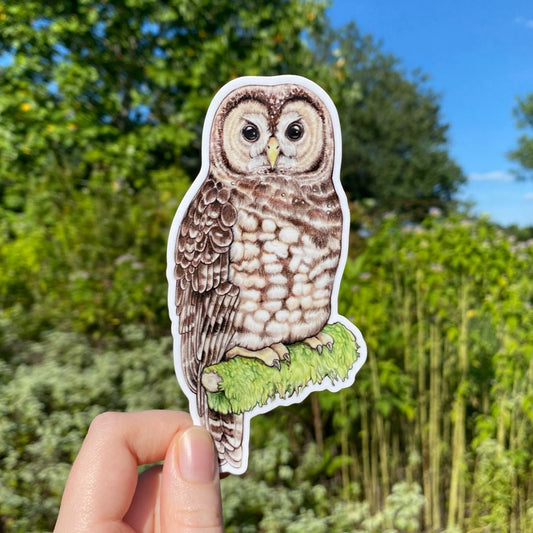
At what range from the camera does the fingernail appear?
2.78ft

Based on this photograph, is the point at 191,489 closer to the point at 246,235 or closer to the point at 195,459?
the point at 195,459

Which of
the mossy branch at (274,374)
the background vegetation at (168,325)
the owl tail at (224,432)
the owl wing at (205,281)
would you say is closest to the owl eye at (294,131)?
the owl wing at (205,281)

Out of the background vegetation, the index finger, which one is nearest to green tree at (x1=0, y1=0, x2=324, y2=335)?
the background vegetation

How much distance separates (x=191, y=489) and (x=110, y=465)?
176 mm

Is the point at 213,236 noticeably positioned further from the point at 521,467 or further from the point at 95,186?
the point at 95,186

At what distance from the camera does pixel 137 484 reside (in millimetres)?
1021

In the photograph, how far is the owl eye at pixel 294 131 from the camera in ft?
3.02

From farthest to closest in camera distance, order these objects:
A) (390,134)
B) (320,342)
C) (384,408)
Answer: (390,134) < (384,408) < (320,342)

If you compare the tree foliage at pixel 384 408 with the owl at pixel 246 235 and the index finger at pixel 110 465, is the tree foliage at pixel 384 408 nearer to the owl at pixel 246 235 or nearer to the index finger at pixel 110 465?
the index finger at pixel 110 465

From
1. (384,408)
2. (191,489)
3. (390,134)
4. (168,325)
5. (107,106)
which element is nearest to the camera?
(191,489)

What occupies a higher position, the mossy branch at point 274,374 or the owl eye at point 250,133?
the owl eye at point 250,133

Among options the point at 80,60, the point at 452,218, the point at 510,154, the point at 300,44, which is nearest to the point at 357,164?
the point at 510,154

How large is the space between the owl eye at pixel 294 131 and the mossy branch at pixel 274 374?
38cm

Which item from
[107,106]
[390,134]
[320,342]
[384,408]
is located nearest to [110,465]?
[320,342]
